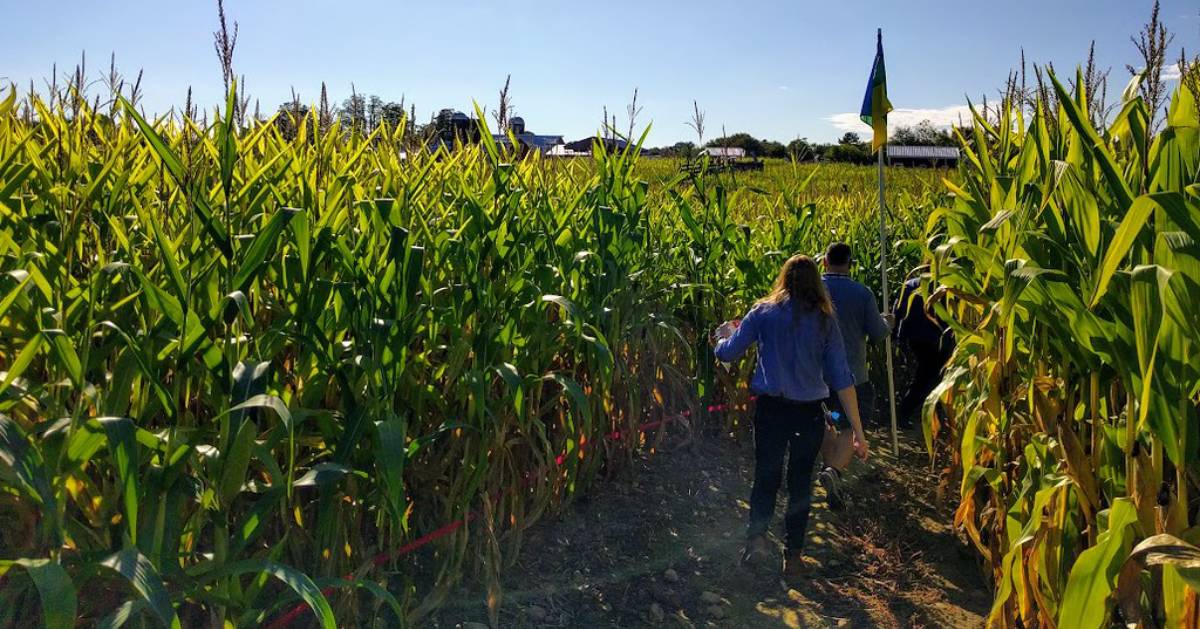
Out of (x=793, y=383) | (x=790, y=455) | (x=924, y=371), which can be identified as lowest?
(x=924, y=371)

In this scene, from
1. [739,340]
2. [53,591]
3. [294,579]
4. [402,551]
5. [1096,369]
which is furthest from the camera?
[739,340]

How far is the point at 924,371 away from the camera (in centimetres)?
639

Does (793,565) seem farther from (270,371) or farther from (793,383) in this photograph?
(270,371)

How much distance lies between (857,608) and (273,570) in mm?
2612

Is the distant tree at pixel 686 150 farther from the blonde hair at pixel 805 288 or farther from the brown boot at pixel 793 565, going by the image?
the brown boot at pixel 793 565

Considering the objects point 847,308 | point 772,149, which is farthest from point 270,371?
point 772,149

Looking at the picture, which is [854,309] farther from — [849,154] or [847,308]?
[849,154]

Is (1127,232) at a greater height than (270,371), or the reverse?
(1127,232)

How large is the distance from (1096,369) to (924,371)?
13.3 feet

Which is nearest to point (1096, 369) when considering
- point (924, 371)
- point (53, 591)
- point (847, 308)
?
point (847, 308)

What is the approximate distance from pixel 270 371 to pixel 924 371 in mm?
5110

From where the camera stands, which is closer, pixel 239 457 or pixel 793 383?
pixel 239 457

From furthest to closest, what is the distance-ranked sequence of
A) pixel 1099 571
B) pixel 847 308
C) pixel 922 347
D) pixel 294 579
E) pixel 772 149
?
pixel 772 149
pixel 922 347
pixel 847 308
pixel 1099 571
pixel 294 579

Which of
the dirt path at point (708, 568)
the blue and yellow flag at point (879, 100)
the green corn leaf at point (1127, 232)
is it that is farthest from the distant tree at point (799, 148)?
the green corn leaf at point (1127, 232)
